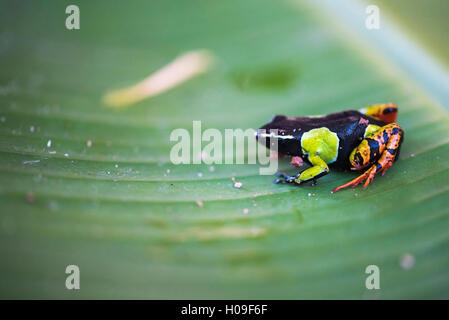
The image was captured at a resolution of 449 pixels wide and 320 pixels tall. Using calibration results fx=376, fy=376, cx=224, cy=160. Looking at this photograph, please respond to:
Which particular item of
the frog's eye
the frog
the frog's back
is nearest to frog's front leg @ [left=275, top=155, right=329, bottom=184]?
the frog

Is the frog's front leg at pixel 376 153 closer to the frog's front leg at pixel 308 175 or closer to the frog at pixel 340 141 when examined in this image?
the frog at pixel 340 141

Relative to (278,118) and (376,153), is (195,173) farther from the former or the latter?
(376,153)

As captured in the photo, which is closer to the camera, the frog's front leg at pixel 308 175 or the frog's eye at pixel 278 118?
the frog's front leg at pixel 308 175

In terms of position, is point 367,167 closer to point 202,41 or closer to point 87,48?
point 202,41

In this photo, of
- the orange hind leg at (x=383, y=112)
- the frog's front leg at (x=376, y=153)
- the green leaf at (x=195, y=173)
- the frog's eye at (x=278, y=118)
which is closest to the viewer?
the green leaf at (x=195, y=173)

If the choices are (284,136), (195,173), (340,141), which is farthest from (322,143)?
(195,173)

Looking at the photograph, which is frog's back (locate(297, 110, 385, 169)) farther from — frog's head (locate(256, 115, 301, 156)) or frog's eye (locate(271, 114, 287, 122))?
frog's eye (locate(271, 114, 287, 122))

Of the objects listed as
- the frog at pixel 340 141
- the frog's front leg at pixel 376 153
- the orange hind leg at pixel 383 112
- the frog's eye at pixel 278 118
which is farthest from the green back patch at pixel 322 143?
the orange hind leg at pixel 383 112

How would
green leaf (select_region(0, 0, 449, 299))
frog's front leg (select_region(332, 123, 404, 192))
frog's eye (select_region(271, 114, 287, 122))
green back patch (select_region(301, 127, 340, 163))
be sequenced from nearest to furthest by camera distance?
green leaf (select_region(0, 0, 449, 299)) → frog's front leg (select_region(332, 123, 404, 192)) → green back patch (select_region(301, 127, 340, 163)) → frog's eye (select_region(271, 114, 287, 122))
